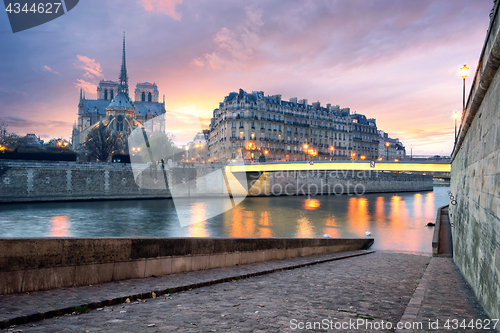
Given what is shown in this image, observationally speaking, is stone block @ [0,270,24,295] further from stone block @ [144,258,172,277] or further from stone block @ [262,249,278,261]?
stone block @ [262,249,278,261]

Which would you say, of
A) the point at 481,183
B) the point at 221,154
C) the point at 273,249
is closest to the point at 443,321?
the point at 481,183

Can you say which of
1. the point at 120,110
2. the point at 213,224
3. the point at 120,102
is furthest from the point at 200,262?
the point at 120,102

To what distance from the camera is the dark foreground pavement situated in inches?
173

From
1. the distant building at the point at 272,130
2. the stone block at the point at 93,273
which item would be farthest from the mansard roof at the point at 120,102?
the stone block at the point at 93,273

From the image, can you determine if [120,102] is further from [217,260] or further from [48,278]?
[48,278]

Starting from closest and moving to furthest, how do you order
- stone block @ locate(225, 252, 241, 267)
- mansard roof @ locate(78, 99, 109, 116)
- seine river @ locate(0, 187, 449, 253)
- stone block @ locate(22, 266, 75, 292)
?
stone block @ locate(22, 266, 75, 292), stone block @ locate(225, 252, 241, 267), seine river @ locate(0, 187, 449, 253), mansard roof @ locate(78, 99, 109, 116)

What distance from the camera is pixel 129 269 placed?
6.58m

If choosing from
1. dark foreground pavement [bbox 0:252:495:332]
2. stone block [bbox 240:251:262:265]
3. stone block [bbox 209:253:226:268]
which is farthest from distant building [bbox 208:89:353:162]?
dark foreground pavement [bbox 0:252:495:332]

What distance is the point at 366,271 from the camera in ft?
32.4

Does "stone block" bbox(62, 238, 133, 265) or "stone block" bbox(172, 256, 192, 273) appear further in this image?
"stone block" bbox(172, 256, 192, 273)

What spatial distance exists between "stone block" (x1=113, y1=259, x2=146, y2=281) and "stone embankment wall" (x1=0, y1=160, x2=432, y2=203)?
147ft

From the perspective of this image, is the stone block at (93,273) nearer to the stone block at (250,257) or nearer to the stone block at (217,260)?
the stone block at (217,260)

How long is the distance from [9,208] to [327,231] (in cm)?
3409

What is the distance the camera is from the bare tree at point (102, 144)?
8394 centimetres
